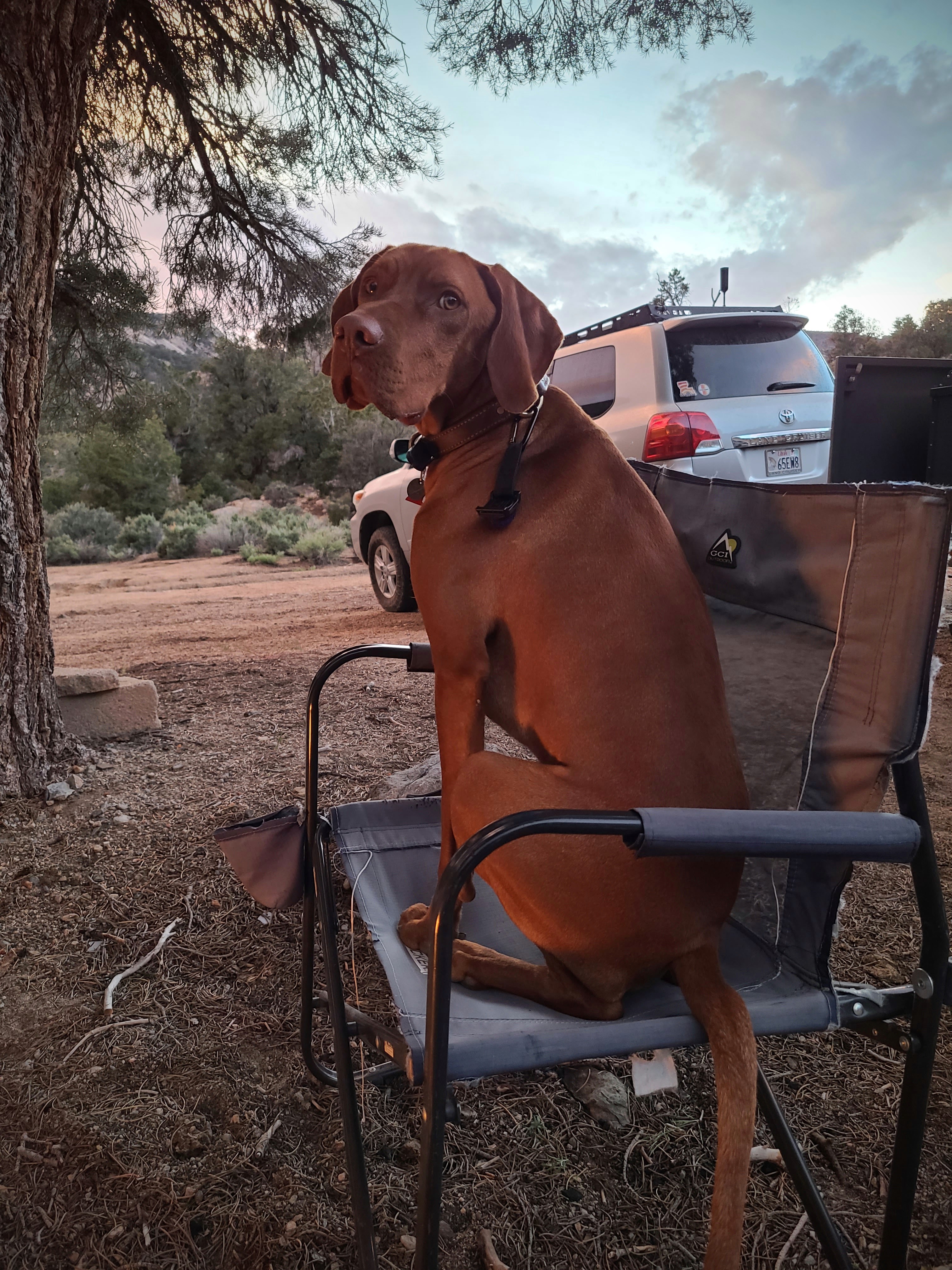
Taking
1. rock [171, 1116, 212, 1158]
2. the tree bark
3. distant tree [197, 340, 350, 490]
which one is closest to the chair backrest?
rock [171, 1116, 212, 1158]

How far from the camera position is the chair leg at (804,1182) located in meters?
1.20

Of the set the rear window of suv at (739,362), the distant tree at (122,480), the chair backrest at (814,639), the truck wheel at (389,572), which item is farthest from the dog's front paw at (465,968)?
the distant tree at (122,480)

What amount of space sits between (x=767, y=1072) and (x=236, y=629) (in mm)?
5590

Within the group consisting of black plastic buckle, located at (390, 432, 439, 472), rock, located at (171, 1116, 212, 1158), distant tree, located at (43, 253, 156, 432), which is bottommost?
rock, located at (171, 1116, 212, 1158)

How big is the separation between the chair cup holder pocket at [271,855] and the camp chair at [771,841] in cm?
4

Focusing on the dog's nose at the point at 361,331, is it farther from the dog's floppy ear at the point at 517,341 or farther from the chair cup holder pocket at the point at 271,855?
the chair cup holder pocket at the point at 271,855

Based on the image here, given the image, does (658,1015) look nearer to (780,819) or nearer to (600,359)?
(780,819)

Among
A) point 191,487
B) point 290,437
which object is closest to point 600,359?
point 191,487

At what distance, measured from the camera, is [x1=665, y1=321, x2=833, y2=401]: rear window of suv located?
495cm

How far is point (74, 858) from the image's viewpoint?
2389 mm

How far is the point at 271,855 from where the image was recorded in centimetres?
158

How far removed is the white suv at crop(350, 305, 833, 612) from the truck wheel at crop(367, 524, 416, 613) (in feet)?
7.28

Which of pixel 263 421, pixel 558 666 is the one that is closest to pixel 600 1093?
pixel 558 666

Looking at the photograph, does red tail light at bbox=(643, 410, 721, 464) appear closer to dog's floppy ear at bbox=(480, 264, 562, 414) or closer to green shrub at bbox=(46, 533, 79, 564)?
dog's floppy ear at bbox=(480, 264, 562, 414)
